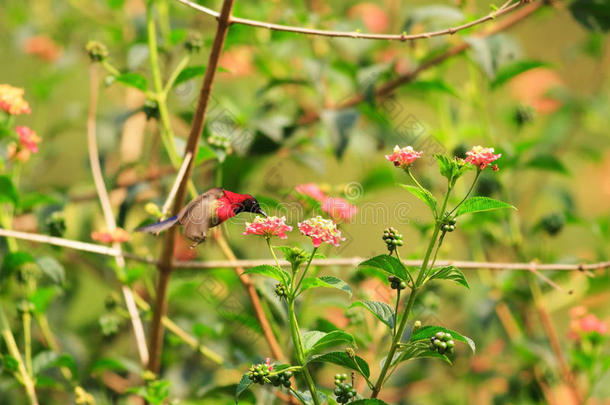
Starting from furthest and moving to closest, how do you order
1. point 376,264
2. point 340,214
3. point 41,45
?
point 41,45 → point 340,214 → point 376,264

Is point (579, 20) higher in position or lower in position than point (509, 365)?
higher

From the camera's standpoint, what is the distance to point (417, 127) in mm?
1219

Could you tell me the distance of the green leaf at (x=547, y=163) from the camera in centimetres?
114

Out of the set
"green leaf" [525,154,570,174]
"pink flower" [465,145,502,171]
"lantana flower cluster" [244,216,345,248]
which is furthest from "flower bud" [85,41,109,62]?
"green leaf" [525,154,570,174]

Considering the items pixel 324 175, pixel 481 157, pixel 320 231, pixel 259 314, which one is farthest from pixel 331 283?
pixel 324 175

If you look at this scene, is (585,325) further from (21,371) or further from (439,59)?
(21,371)

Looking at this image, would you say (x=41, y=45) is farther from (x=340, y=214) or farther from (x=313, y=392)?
(x=313, y=392)

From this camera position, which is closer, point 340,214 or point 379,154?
point 340,214

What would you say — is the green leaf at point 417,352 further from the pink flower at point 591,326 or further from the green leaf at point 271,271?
the pink flower at point 591,326

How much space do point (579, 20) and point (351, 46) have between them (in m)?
0.42

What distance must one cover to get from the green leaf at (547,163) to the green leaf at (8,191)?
2.90ft

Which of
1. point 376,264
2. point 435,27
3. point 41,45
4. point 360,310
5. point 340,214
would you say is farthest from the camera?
point 41,45

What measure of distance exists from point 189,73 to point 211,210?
0.33 m

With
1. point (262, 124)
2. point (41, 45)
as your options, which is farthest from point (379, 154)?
point (41, 45)
